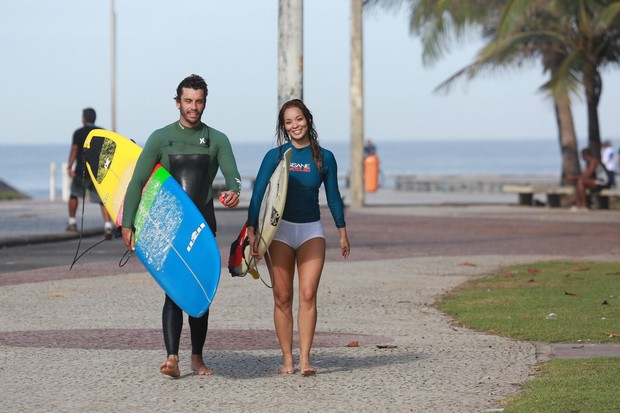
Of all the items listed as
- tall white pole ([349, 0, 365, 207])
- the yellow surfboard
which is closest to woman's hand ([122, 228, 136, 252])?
the yellow surfboard

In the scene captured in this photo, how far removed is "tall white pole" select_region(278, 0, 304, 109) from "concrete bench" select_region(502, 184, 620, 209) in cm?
1642

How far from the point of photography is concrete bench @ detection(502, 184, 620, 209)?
1227 inches

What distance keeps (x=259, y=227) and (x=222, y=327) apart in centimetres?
264

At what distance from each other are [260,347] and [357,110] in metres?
23.8

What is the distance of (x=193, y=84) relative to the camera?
8359 mm

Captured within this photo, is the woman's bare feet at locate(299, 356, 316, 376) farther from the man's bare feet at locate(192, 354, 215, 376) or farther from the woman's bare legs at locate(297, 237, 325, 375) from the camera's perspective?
the man's bare feet at locate(192, 354, 215, 376)

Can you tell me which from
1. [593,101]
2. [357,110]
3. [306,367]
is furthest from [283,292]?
[593,101]

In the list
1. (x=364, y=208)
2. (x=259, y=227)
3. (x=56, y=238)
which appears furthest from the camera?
(x=364, y=208)

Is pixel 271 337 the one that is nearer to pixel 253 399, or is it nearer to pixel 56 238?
pixel 253 399

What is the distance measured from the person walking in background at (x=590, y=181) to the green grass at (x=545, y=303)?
49.1 feet

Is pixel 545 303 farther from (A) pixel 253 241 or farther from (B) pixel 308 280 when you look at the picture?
(A) pixel 253 241

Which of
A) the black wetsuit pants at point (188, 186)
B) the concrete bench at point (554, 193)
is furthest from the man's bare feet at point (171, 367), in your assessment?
the concrete bench at point (554, 193)

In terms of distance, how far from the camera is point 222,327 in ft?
35.7

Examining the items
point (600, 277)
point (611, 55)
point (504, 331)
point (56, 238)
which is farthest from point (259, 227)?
point (611, 55)
